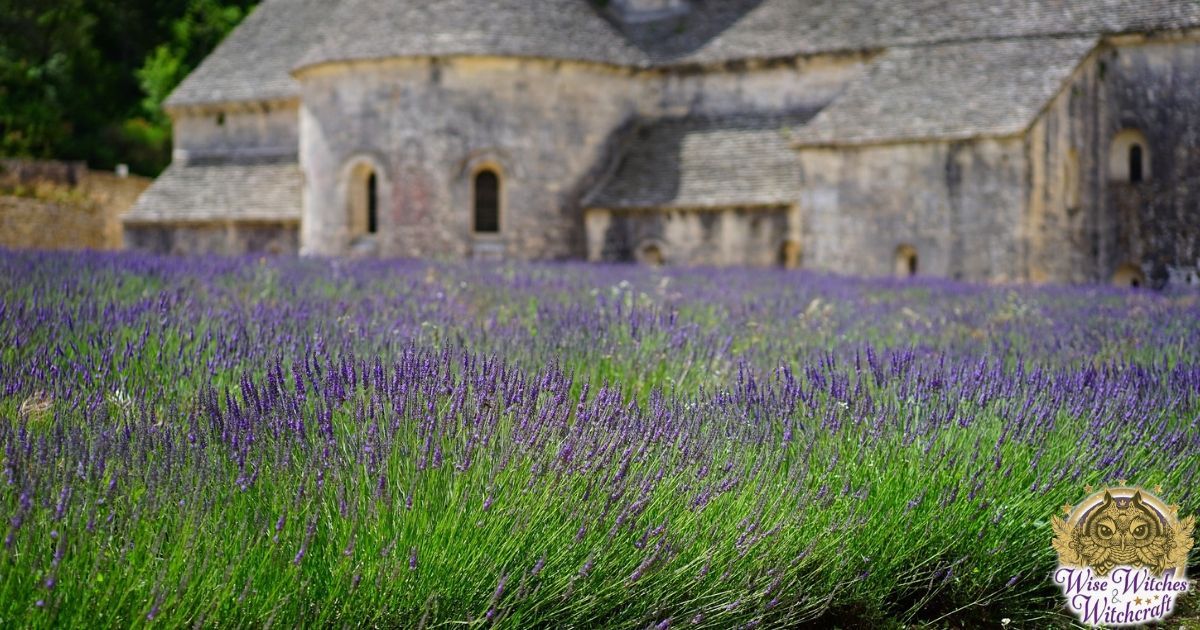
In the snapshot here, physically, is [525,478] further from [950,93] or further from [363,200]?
[363,200]

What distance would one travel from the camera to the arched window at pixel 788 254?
24.3 meters

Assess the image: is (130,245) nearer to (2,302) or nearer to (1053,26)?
(1053,26)

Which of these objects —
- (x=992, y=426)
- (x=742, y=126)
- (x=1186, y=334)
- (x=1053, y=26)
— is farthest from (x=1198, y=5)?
(x=992, y=426)

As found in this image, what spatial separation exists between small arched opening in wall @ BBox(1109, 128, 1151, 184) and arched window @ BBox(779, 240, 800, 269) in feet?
20.1

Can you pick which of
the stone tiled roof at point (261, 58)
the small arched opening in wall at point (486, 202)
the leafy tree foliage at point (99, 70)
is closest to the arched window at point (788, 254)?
the small arched opening in wall at point (486, 202)

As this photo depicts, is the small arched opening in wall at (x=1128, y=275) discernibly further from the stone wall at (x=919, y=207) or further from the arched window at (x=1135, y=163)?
the stone wall at (x=919, y=207)

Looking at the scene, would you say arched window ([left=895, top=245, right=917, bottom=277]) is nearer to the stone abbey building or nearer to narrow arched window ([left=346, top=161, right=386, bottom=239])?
the stone abbey building

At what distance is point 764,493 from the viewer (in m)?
4.22

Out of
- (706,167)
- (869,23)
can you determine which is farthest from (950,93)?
(706,167)

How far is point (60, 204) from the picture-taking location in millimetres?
30484

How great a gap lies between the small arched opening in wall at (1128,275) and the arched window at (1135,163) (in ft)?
5.35

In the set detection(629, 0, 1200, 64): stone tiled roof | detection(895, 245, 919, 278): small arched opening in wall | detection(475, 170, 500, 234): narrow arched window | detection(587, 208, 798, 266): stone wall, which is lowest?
detection(895, 245, 919, 278): small arched opening in wall

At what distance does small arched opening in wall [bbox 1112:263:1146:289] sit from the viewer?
24406mm

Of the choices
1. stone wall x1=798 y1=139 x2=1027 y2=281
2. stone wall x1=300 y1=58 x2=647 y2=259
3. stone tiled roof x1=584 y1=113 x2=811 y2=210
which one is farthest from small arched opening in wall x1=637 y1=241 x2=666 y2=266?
stone wall x1=798 y1=139 x2=1027 y2=281
